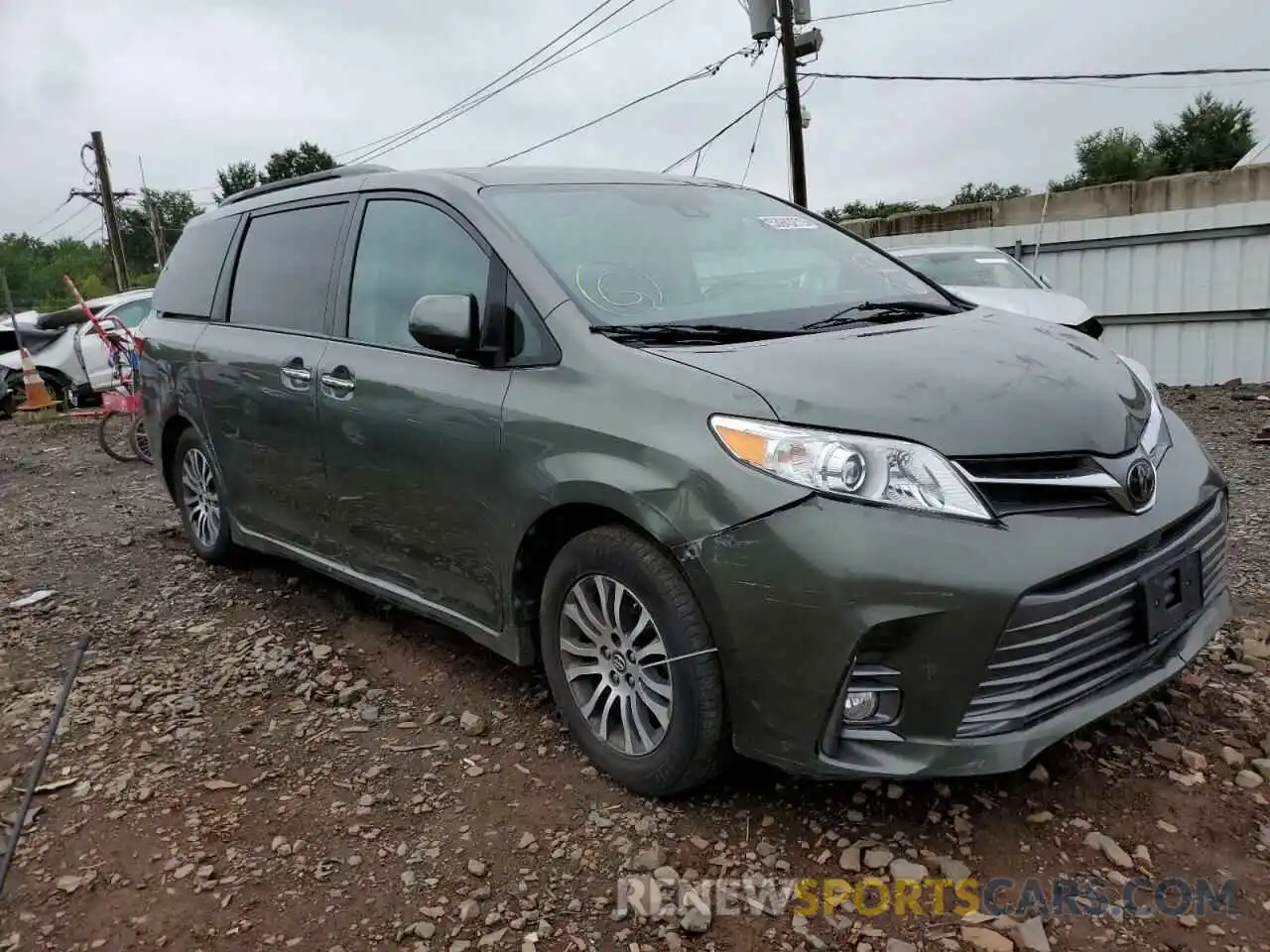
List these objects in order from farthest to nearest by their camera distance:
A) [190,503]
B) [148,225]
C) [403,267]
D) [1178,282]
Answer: [148,225]
[1178,282]
[190,503]
[403,267]

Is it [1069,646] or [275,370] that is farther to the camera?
[275,370]

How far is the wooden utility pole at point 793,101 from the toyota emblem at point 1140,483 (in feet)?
43.7

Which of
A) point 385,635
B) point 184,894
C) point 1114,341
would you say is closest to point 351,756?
point 184,894

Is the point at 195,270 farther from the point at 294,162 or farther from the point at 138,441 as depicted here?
the point at 294,162

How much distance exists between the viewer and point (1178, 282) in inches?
Answer: 413

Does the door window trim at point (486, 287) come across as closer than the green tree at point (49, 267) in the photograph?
Yes

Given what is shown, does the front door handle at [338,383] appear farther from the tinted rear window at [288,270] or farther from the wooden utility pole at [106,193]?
the wooden utility pole at [106,193]

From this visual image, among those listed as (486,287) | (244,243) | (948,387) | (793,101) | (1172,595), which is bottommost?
(1172,595)

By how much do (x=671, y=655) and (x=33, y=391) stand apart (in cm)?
1449

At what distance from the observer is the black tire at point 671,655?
241 cm

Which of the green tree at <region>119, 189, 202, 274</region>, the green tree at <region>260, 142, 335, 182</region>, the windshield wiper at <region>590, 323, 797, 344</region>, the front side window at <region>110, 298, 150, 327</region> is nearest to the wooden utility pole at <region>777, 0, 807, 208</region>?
the front side window at <region>110, 298, 150, 327</region>

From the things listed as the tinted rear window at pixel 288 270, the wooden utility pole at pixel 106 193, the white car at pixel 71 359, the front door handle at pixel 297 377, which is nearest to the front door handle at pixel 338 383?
the front door handle at pixel 297 377

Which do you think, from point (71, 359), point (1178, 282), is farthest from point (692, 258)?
point (71, 359)

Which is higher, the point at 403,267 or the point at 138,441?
the point at 403,267
